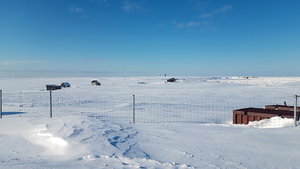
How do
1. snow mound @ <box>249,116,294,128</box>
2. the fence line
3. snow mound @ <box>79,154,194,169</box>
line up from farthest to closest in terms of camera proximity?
the fence line, snow mound @ <box>249,116,294,128</box>, snow mound @ <box>79,154,194,169</box>

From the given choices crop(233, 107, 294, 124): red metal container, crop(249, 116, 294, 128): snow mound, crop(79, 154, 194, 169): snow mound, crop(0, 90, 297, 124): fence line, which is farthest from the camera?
crop(0, 90, 297, 124): fence line

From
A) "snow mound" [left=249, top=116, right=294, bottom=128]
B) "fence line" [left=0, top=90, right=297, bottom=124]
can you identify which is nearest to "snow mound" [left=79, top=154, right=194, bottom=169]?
"fence line" [left=0, top=90, right=297, bottom=124]

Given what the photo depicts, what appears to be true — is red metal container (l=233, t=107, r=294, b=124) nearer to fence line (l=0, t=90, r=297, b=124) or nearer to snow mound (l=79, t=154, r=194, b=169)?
fence line (l=0, t=90, r=297, b=124)

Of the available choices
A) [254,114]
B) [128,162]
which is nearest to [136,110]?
[254,114]

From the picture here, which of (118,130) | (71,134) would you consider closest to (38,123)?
(71,134)

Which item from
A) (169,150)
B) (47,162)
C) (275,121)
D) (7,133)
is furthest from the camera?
(275,121)

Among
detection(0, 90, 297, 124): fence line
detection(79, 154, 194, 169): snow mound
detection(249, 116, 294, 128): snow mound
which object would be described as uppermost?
detection(79, 154, 194, 169): snow mound

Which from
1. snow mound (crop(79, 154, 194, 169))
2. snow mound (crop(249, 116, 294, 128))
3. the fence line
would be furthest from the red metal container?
snow mound (crop(79, 154, 194, 169))

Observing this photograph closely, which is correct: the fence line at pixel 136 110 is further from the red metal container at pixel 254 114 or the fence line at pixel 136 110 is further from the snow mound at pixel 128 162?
the snow mound at pixel 128 162

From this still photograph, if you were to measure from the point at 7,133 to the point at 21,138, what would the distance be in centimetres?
78

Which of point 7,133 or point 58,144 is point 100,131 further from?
point 7,133

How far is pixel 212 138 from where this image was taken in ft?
18.2

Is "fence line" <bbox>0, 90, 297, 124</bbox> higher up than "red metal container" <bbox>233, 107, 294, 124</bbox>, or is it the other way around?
"red metal container" <bbox>233, 107, 294, 124</bbox>

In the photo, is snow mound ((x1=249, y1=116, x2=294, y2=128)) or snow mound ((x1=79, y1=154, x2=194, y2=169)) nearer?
snow mound ((x1=79, y1=154, x2=194, y2=169))
